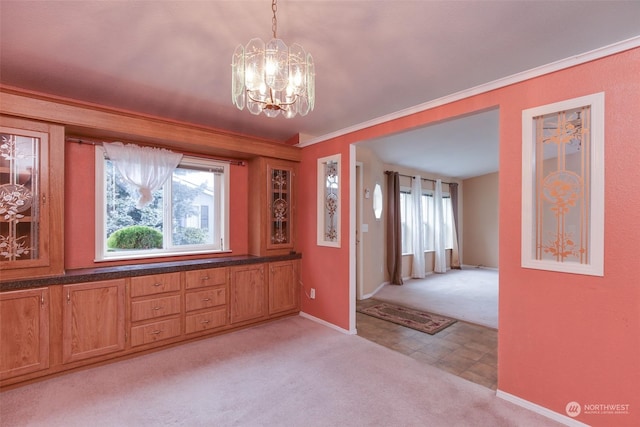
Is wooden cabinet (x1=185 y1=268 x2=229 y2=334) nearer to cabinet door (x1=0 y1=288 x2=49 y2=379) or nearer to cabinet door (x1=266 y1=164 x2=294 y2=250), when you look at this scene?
cabinet door (x1=266 y1=164 x2=294 y2=250)

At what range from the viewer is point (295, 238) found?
3.98m

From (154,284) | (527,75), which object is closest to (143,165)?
(154,284)

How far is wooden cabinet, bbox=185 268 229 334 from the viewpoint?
3.03m

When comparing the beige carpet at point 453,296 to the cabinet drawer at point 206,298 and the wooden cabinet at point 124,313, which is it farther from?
the cabinet drawer at point 206,298

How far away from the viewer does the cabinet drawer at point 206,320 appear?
3.04 meters

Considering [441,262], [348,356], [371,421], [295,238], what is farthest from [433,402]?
[441,262]

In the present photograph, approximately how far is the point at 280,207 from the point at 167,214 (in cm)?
133

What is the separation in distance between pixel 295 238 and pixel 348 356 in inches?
66.5

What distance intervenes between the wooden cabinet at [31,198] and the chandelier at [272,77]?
1.84 metres

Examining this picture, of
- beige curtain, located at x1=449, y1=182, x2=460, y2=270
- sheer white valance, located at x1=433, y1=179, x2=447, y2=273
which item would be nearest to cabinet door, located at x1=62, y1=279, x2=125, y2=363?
sheer white valance, located at x1=433, y1=179, x2=447, y2=273

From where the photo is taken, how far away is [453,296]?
16.1 feet

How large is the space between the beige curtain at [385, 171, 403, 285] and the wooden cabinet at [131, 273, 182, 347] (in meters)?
3.91

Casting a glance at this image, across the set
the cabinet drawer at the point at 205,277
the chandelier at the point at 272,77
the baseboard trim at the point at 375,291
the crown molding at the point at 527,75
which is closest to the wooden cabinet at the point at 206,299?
the cabinet drawer at the point at 205,277

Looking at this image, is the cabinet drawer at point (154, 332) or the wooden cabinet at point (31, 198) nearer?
the wooden cabinet at point (31, 198)
